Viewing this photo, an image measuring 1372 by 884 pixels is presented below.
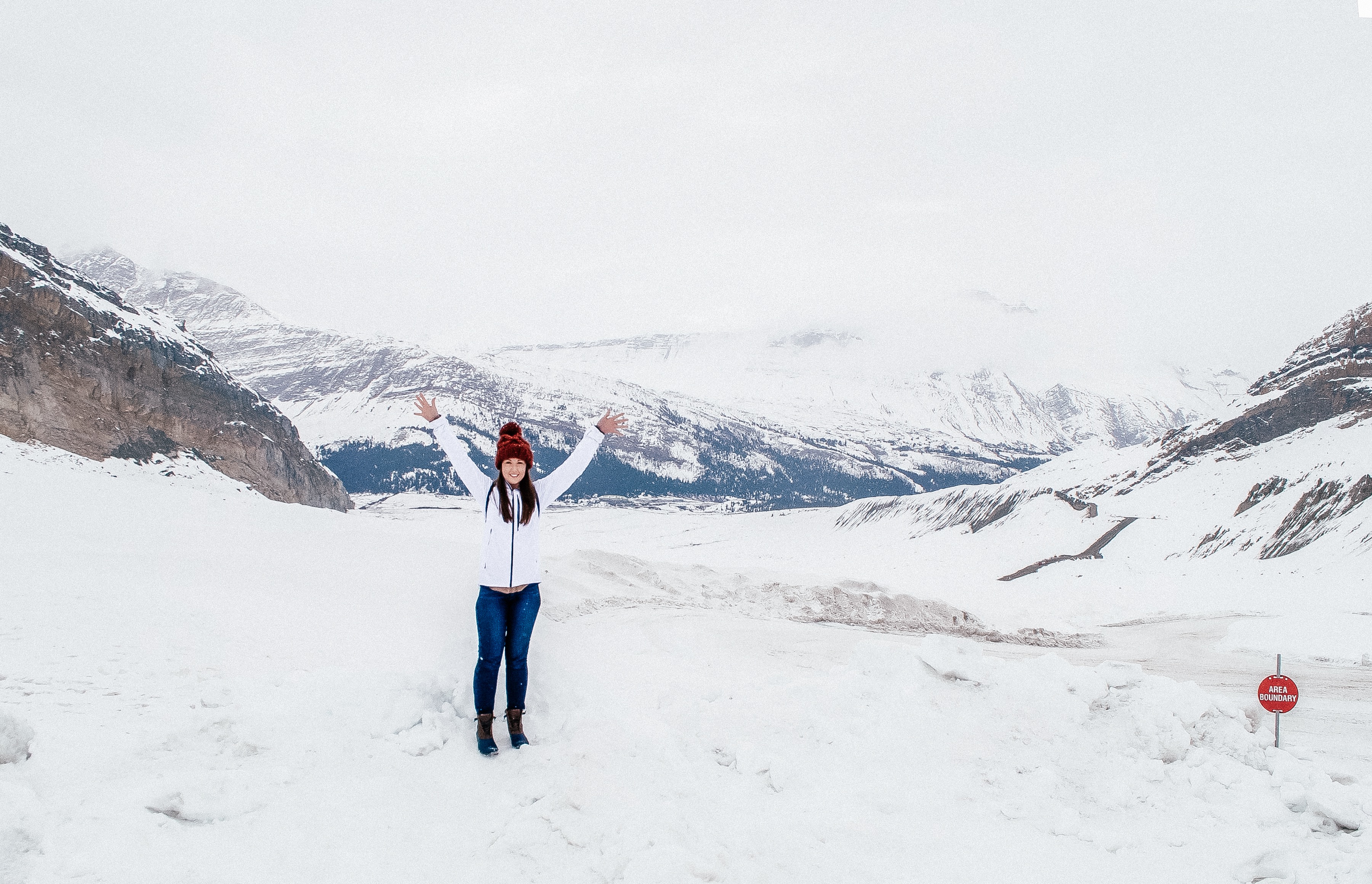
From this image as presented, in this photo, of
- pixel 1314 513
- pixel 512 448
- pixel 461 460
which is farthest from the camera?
pixel 1314 513

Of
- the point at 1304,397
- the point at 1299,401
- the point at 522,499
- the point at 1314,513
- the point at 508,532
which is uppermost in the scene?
the point at 1304,397

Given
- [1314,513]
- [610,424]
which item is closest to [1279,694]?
[610,424]

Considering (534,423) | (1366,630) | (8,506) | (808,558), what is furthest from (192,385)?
(534,423)

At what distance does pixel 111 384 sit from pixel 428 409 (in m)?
41.9

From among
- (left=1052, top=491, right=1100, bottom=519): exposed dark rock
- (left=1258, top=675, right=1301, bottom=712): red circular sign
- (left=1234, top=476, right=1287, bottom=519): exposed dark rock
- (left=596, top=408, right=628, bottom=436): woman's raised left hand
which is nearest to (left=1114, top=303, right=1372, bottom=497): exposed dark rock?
(left=1052, top=491, right=1100, bottom=519): exposed dark rock

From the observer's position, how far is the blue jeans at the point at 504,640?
5367mm

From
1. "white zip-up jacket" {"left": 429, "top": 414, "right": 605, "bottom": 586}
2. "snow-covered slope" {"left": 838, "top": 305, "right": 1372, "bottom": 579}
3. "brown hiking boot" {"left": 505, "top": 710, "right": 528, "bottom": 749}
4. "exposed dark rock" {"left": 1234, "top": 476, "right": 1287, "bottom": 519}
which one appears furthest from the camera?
"exposed dark rock" {"left": 1234, "top": 476, "right": 1287, "bottom": 519}

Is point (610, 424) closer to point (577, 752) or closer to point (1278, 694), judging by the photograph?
point (577, 752)

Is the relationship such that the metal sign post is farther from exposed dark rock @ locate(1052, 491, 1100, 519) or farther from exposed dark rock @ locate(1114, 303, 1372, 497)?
exposed dark rock @ locate(1114, 303, 1372, 497)

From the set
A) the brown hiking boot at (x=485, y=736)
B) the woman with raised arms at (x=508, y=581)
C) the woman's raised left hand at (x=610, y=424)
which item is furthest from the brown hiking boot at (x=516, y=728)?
the woman's raised left hand at (x=610, y=424)

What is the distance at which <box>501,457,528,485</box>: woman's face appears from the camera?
5594 millimetres

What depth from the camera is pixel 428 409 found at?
243 inches

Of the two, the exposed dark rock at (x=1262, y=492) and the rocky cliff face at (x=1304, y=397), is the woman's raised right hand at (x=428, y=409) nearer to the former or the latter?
the exposed dark rock at (x=1262, y=492)

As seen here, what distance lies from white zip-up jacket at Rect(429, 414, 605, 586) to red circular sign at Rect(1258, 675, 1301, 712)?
18.1ft
